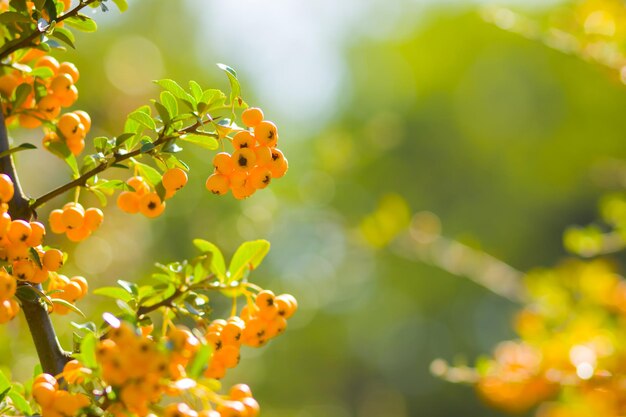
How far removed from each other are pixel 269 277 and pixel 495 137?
8.47 metres

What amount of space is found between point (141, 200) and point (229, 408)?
38 centimetres

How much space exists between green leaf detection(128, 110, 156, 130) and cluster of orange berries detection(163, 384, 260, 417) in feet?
1.27

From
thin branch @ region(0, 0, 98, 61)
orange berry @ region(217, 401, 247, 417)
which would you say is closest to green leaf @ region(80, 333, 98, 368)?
orange berry @ region(217, 401, 247, 417)

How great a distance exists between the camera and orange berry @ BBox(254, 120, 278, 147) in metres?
0.93

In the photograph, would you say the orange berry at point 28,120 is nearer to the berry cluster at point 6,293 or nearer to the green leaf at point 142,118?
the green leaf at point 142,118

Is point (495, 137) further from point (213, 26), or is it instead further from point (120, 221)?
point (120, 221)

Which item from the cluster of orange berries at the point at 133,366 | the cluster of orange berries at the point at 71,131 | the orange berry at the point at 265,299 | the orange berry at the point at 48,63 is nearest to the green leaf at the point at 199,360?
the cluster of orange berries at the point at 133,366

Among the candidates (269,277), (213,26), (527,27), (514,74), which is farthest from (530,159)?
(527,27)

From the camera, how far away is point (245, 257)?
3.51 feet

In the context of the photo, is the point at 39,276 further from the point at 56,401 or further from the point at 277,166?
the point at 277,166

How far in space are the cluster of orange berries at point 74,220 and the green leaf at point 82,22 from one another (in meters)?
0.28

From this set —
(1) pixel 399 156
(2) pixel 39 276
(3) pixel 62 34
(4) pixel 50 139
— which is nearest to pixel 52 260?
(2) pixel 39 276

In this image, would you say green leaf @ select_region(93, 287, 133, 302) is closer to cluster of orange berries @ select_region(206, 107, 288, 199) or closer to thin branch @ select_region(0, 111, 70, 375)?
thin branch @ select_region(0, 111, 70, 375)

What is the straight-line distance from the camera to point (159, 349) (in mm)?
701
